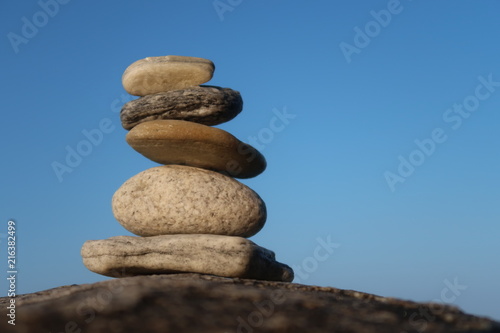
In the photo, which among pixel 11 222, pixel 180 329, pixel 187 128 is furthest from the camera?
pixel 187 128

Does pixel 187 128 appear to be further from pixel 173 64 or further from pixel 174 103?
pixel 173 64

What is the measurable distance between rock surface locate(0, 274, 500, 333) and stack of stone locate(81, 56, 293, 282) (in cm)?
214

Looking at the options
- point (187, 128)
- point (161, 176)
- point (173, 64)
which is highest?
point (173, 64)

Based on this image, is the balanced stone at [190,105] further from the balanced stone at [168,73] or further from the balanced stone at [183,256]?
the balanced stone at [183,256]

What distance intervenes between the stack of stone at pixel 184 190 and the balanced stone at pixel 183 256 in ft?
0.04

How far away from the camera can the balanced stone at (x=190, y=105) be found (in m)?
8.69

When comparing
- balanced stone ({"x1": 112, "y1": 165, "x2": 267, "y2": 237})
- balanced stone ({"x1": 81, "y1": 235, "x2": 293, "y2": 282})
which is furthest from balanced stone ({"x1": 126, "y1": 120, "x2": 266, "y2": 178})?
balanced stone ({"x1": 81, "y1": 235, "x2": 293, "y2": 282})

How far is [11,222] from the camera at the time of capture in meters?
7.50

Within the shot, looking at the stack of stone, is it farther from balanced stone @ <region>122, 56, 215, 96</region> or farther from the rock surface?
the rock surface

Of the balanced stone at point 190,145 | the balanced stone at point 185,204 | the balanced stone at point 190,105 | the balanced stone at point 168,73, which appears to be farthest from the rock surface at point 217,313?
the balanced stone at point 168,73

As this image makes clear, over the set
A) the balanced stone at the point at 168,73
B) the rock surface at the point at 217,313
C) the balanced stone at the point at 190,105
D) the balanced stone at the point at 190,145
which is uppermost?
the balanced stone at the point at 168,73

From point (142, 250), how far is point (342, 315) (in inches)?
146

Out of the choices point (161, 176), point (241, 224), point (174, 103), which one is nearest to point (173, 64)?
point (174, 103)

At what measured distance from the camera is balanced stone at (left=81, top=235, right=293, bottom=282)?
7496mm
